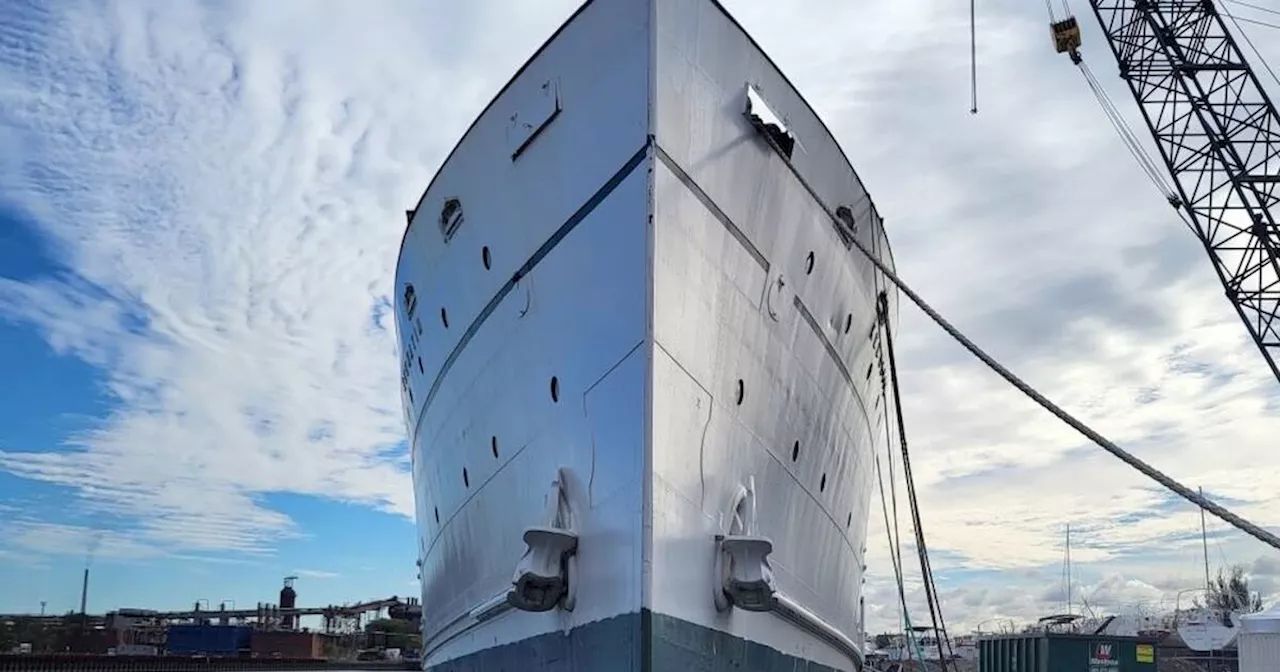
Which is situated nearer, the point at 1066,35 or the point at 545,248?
the point at 545,248

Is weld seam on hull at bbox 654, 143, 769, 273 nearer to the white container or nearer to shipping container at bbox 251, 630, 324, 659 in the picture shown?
the white container

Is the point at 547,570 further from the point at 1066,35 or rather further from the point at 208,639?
the point at 208,639

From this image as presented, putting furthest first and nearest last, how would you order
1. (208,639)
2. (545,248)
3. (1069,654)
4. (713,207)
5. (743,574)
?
(208,639)
(1069,654)
(545,248)
(713,207)
(743,574)

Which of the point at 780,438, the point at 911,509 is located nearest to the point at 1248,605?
the point at 911,509

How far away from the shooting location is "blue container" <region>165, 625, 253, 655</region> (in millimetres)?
51094

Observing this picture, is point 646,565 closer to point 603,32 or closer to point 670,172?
point 670,172

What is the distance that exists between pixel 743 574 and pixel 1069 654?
22.7m

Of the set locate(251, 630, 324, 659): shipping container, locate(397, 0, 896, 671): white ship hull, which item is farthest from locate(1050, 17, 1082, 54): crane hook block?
locate(251, 630, 324, 659): shipping container

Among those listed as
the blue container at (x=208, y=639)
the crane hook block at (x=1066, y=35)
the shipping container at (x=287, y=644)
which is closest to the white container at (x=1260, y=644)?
the crane hook block at (x=1066, y=35)

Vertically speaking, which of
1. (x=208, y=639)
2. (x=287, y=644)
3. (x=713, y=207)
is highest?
(x=713, y=207)

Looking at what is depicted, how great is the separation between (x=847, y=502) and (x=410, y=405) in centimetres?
521

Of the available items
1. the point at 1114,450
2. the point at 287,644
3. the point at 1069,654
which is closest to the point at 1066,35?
the point at 1069,654

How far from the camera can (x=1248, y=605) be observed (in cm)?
6278

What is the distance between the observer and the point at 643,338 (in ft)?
19.7
